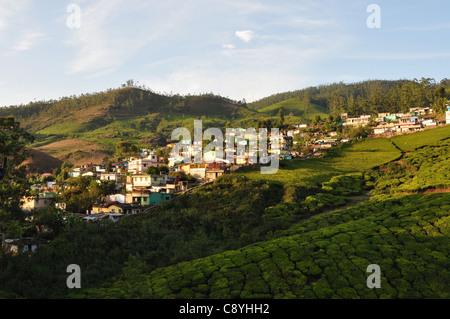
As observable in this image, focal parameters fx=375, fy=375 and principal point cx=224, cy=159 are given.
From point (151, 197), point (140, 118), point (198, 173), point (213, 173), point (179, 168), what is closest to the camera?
point (151, 197)

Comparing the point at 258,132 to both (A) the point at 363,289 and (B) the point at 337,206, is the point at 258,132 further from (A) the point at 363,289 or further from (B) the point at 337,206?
(A) the point at 363,289

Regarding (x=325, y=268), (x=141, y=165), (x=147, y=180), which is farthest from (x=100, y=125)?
(x=325, y=268)

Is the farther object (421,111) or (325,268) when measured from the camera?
(421,111)

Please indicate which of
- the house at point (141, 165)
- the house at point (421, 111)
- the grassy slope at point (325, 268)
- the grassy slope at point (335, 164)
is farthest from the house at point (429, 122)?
the grassy slope at point (325, 268)

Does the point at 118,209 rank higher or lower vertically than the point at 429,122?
lower

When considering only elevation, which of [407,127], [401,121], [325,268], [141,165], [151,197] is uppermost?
[401,121]

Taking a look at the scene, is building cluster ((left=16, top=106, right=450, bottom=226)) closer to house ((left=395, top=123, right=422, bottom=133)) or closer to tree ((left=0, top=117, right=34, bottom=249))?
house ((left=395, top=123, right=422, bottom=133))

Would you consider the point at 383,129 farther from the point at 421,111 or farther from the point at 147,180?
the point at 147,180
